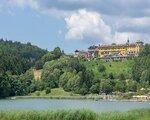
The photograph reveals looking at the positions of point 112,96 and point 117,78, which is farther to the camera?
point 117,78

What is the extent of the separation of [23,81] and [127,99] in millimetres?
40099

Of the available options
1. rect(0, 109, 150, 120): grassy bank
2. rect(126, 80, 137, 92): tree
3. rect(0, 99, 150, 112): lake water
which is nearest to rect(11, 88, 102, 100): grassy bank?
rect(126, 80, 137, 92): tree

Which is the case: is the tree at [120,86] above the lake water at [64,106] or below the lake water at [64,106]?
above

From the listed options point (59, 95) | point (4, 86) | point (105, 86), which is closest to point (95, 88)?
point (105, 86)

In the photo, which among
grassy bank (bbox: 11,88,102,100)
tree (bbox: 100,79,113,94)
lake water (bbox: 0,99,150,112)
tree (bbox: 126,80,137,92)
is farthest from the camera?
tree (bbox: 126,80,137,92)

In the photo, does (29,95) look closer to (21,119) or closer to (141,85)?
(141,85)

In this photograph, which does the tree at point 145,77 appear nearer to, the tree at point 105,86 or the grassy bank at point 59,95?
the tree at point 105,86

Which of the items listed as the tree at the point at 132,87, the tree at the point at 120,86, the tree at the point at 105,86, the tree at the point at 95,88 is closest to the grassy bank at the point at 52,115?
the tree at the point at 105,86

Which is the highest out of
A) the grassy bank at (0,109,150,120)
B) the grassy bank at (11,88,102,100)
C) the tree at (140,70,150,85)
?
the tree at (140,70,150,85)

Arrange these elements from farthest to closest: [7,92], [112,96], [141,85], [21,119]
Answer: [141,85] → [112,96] → [7,92] → [21,119]

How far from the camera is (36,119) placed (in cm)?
4300

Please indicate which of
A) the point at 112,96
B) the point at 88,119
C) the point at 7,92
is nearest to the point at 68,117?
the point at 88,119

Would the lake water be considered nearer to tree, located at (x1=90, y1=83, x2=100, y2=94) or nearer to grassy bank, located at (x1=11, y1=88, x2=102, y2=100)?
grassy bank, located at (x1=11, y1=88, x2=102, y2=100)

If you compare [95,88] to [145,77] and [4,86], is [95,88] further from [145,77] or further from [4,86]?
[4,86]
